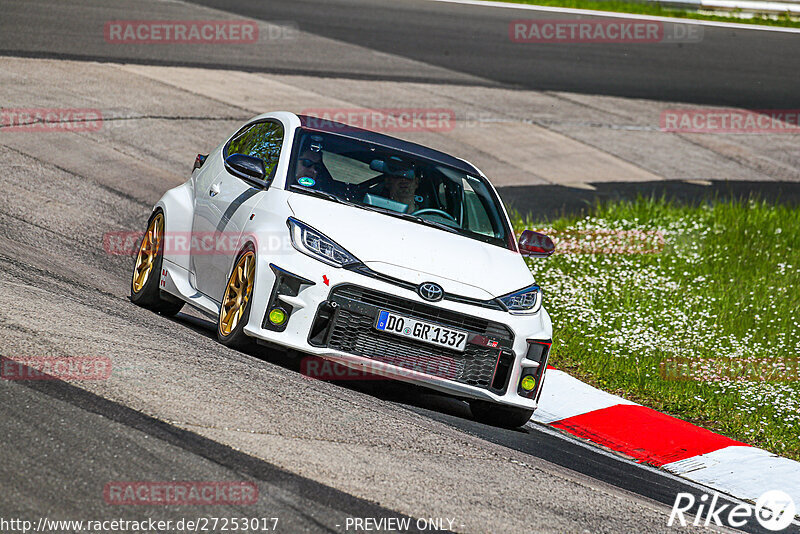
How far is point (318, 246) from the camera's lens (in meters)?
6.73

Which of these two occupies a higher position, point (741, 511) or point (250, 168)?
point (250, 168)

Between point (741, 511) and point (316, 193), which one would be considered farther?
point (316, 193)

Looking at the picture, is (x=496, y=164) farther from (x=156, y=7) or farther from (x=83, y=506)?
(x=83, y=506)

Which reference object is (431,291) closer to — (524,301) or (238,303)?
(524,301)

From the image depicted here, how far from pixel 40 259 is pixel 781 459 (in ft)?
18.7

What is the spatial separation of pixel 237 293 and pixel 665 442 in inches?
125

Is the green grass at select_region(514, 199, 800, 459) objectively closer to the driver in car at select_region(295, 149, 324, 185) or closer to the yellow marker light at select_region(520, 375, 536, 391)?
the yellow marker light at select_region(520, 375, 536, 391)

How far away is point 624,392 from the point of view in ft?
29.5

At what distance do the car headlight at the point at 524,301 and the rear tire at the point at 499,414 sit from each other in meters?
0.65

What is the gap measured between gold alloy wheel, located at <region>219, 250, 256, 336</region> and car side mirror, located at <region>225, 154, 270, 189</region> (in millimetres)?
622

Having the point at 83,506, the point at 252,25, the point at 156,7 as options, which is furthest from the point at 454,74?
the point at 83,506

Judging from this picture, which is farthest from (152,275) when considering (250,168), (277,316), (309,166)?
(277,316)

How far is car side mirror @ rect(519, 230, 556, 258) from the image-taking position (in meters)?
7.90

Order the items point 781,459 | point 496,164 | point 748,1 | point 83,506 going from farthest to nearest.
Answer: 1. point 748,1
2. point 496,164
3. point 781,459
4. point 83,506
